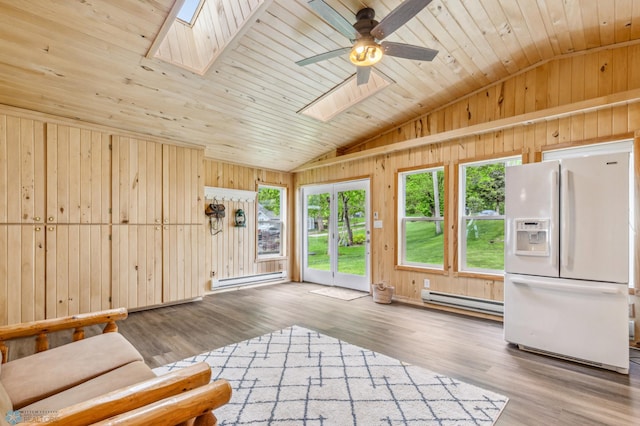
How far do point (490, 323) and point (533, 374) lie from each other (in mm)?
1334

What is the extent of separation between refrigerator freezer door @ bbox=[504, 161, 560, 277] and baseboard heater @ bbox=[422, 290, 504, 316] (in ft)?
3.34

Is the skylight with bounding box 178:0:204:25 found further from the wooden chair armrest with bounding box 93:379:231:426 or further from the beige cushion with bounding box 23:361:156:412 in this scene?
the wooden chair armrest with bounding box 93:379:231:426

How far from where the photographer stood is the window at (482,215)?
4074 millimetres

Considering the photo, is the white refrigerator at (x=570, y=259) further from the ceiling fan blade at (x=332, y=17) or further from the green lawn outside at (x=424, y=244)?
the ceiling fan blade at (x=332, y=17)

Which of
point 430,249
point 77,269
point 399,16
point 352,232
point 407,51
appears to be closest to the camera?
point 399,16

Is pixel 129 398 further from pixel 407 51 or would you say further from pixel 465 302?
pixel 465 302

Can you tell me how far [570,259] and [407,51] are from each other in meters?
2.39

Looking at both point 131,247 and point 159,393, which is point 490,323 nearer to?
point 159,393

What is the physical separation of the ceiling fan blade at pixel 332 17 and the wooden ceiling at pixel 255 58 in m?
0.41

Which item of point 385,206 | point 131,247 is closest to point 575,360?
point 385,206

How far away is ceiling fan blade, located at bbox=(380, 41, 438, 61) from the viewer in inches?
101

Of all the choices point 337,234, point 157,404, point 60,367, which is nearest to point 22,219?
point 60,367

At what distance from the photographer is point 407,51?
2.65 meters


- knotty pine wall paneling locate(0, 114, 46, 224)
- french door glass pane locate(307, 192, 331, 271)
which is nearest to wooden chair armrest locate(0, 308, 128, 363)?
knotty pine wall paneling locate(0, 114, 46, 224)
